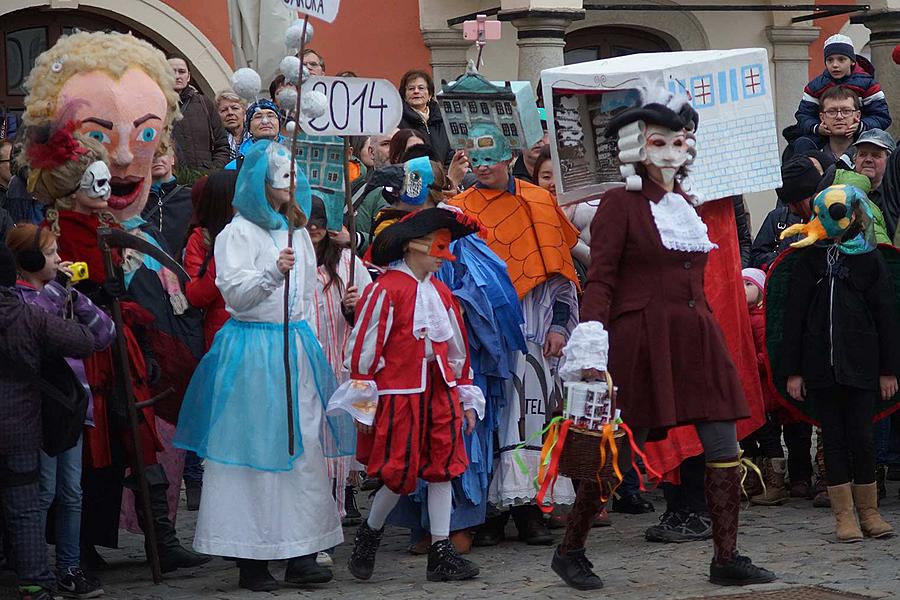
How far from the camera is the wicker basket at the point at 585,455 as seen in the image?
6.22 m

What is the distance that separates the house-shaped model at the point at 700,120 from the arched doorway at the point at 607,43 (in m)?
10.4

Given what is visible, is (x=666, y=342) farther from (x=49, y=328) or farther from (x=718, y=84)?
(x=49, y=328)

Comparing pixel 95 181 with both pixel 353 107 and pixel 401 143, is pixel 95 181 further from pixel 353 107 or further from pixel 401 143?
pixel 401 143

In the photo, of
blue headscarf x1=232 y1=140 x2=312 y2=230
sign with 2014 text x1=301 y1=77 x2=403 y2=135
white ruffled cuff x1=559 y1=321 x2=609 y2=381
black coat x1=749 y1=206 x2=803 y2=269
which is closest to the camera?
white ruffled cuff x1=559 y1=321 x2=609 y2=381

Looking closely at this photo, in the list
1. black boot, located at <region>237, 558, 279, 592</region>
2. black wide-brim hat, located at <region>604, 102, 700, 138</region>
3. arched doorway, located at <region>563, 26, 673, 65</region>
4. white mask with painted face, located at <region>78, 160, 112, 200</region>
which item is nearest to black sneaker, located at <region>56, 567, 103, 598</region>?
black boot, located at <region>237, 558, 279, 592</region>

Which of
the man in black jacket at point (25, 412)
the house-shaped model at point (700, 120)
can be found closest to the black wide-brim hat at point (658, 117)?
the house-shaped model at point (700, 120)

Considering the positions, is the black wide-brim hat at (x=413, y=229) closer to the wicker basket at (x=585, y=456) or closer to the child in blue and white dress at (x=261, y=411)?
the child in blue and white dress at (x=261, y=411)

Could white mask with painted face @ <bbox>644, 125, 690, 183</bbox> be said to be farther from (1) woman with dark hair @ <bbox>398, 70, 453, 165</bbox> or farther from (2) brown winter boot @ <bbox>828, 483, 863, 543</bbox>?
(1) woman with dark hair @ <bbox>398, 70, 453, 165</bbox>

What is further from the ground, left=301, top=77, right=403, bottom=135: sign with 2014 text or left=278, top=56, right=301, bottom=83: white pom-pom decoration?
left=278, top=56, right=301, bottom=83: white pom-pom decoration

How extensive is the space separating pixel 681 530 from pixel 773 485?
111cm

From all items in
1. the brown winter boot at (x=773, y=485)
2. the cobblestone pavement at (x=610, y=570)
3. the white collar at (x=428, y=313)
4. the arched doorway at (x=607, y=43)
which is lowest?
the cobblestone pavement at (x=610, y=570)

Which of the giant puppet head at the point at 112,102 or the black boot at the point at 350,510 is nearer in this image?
the giant puppet head at the point at 112,102

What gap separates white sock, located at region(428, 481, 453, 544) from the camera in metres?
6.87

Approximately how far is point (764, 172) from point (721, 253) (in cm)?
42
